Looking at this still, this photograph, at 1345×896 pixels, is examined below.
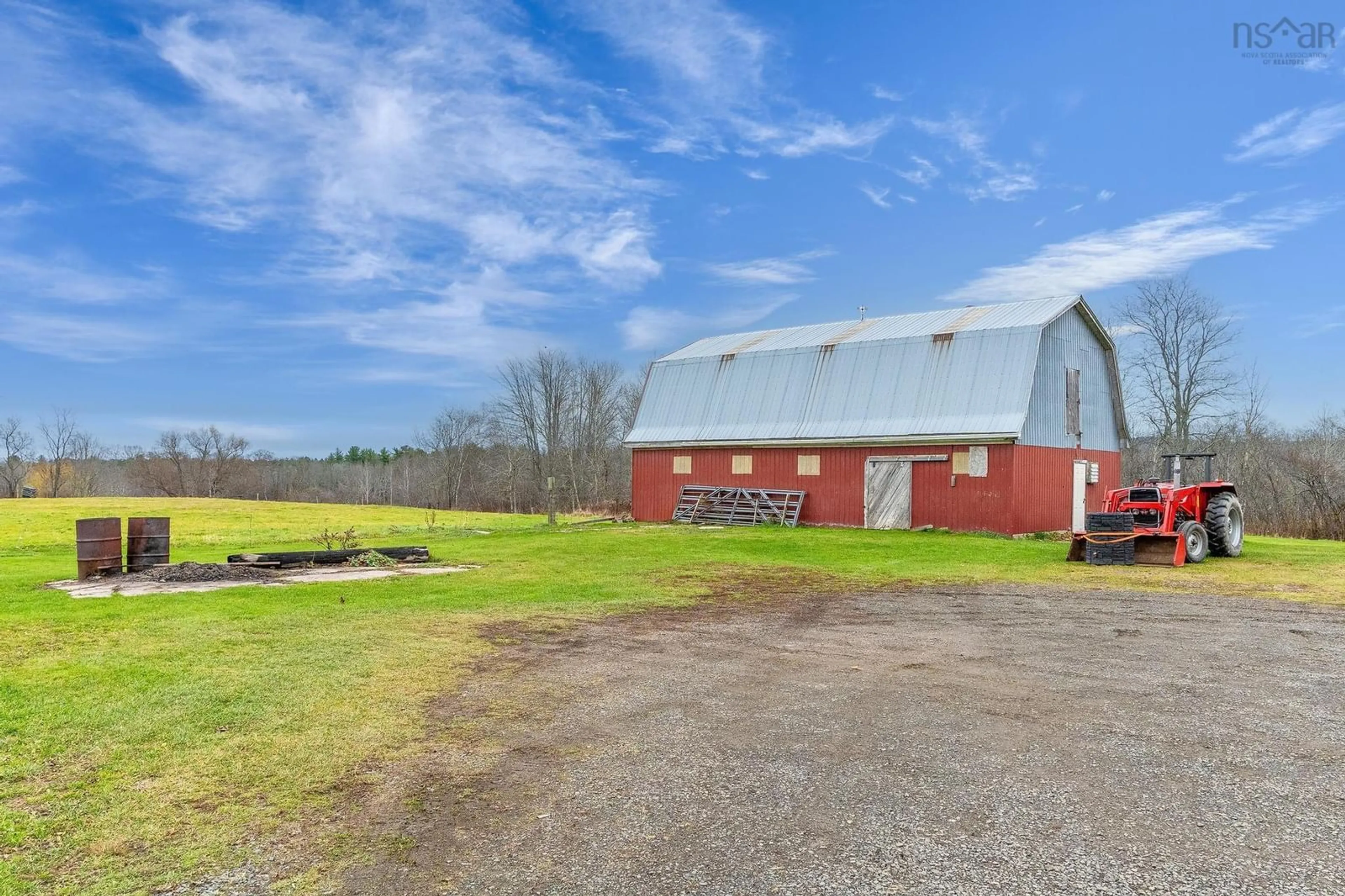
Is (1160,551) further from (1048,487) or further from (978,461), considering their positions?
(1048,487)

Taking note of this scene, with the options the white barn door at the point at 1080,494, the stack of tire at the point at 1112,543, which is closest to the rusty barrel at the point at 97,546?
the stack of tire at the point at 1112,543

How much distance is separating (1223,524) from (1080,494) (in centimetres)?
697

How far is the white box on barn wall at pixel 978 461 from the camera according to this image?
2202cm

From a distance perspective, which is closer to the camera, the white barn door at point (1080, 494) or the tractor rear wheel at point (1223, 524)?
the tractor rear wheel at point (1223, 524)

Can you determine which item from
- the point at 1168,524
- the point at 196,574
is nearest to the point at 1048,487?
the point at 1168,524

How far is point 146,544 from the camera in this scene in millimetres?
14367

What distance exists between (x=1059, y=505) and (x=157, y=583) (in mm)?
20509

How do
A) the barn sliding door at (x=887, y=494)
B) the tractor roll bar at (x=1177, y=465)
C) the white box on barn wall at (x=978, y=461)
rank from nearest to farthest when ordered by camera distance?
the tractor roll bar at (x=1177, y=465), the white box on barn wall at (x=978, y=461), the barn sliding door at (x=887, y=494)

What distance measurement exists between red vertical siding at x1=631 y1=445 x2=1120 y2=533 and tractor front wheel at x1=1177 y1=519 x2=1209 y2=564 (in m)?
5.44

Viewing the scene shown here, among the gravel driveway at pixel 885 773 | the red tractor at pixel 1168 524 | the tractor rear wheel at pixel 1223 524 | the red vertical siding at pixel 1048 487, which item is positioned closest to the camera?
the gravel driveway at pixel 885 773

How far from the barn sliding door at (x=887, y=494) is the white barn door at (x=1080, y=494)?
456 cm

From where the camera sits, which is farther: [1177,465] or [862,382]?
[862,382]

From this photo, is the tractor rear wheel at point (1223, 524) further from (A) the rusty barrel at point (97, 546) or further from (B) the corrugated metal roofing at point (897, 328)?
(A) the rusty barrel at point (97, 546)

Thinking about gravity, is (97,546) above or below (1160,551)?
above
